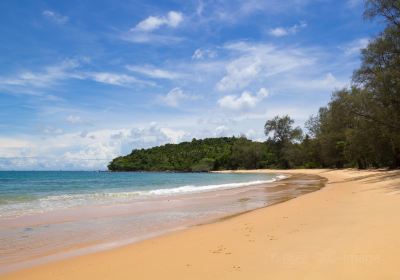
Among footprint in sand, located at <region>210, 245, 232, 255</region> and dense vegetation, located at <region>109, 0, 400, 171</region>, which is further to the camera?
dense vegetation, located at <region>109, 0, 400, 171</region>

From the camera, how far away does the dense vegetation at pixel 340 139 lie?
2747 cm

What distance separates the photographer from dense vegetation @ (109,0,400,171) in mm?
27469

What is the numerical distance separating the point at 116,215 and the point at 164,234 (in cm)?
562

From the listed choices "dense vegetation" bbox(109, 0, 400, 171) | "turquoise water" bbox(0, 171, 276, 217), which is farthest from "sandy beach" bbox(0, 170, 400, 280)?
"dense vegetation" bbox(109, 0, 400, 171)

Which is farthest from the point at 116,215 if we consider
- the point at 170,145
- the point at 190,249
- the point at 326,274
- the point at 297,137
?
the point at 170,145

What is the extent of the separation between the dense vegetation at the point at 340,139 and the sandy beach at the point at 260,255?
1967 centimetres

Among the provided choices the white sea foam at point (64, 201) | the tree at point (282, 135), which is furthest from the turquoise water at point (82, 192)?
the tree at point (282, 135)

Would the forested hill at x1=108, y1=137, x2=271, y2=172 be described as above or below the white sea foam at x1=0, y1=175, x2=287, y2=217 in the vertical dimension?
above

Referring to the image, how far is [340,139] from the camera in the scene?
67.2 metres

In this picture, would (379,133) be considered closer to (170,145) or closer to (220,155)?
(220,155)

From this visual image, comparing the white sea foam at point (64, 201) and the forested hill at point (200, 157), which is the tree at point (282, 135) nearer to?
the forested hill at point (200, 157)

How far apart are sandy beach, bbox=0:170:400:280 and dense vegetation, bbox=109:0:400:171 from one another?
19669 millimetres

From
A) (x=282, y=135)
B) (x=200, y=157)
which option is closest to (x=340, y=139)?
(x=282, y=135)

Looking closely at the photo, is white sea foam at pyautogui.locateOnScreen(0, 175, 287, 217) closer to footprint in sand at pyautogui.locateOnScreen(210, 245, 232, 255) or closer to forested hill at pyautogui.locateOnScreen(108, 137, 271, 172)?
footprint in sand at pyautogui.locateOnScreen(210, 245, 232, 255)
